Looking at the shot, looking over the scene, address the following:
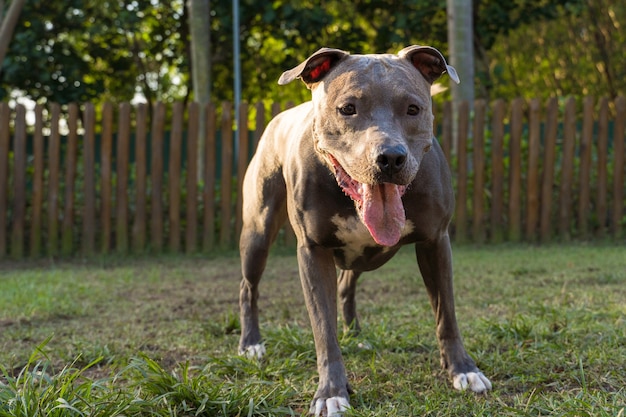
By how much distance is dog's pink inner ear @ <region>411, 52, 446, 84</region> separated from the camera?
10.6ft

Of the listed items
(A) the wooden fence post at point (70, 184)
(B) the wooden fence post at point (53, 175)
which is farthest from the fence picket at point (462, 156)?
(B) the wooden fence post at point (53, 175)

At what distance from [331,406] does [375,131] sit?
42.3 inches

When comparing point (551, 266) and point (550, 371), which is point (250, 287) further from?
point (551, 266)

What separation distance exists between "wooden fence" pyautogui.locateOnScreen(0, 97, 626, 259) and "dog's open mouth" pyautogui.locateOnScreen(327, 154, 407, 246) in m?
5.57

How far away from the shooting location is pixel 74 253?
872 cm

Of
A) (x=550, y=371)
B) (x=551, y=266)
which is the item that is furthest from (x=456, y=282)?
(x=550, y=371)

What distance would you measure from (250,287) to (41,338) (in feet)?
4.28

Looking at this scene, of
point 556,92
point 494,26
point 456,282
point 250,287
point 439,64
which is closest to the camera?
point 439,64

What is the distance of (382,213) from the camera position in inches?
115

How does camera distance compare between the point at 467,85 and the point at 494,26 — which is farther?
the point at 494,26

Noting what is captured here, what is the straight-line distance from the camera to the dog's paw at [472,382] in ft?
10.3

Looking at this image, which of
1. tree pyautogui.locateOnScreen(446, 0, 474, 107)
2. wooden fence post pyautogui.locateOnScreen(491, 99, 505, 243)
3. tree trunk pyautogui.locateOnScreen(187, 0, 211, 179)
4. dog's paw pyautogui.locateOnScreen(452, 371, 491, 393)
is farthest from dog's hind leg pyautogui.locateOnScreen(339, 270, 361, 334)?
tree trunk pyautogui.locateOnScreen(187, 0, 211, 179)

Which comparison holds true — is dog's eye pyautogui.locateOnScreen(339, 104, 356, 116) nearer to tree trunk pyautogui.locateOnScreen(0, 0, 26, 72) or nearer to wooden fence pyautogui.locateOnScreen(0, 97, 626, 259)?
wooden fence pyautogui.locateOnScreen(0, 97, 626, 259)

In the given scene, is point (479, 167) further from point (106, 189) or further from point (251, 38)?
point (251, 38)
